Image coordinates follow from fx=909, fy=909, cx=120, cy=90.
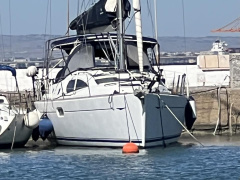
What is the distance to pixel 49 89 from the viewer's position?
31.7m

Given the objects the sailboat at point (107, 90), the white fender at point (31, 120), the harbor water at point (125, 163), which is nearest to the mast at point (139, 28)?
the sailboat at point (107, 90)

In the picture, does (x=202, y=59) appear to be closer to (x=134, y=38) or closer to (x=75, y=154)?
(x=134, y=38)

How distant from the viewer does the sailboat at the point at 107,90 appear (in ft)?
90.9

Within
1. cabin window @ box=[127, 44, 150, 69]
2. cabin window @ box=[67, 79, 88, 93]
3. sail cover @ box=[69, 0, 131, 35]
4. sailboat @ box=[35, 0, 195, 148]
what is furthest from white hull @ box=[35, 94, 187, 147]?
sail cover @ box=[69, 0, 131, 35]

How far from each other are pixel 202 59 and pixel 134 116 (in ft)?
119

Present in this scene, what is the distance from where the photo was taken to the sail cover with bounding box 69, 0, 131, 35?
101 ft

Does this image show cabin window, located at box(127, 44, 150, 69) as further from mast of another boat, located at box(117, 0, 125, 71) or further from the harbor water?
the harbor water

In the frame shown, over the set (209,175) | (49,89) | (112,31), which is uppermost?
(112,31)

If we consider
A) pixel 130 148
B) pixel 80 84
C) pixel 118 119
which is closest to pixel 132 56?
pixel 80 84

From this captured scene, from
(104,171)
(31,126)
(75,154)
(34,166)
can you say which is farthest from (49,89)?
(104,171)

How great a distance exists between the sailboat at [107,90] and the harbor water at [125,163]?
0.60 metres

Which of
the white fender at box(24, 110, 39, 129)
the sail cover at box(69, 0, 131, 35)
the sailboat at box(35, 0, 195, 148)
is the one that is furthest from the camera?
the sail cover at box(69, 0, 131, 35)

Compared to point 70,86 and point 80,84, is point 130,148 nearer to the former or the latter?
point 80,84

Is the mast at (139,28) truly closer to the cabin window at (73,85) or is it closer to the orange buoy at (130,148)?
the cabin window at (73,85)
